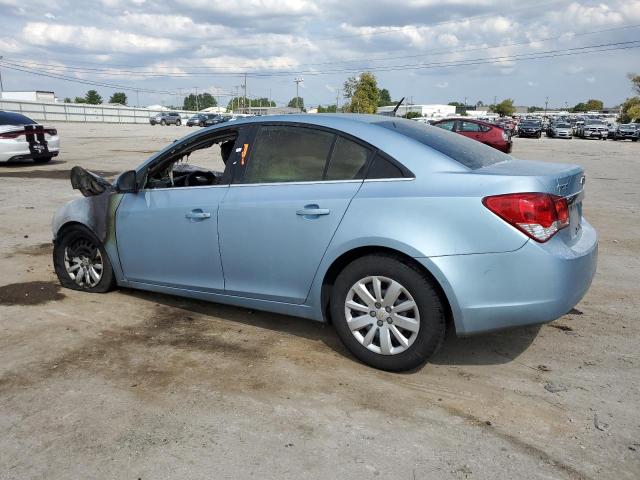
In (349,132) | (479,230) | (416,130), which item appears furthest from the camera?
(416,130)

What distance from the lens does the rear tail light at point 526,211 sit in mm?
3281

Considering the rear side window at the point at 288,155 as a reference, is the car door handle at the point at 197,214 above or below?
below

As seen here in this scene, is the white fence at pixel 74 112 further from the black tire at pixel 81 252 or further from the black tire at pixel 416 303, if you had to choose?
the black tire at pixel 416 303

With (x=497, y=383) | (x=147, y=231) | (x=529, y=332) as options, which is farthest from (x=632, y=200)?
(x=147, y=231)

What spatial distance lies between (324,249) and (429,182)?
812mm

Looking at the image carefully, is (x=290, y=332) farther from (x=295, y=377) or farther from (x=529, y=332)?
(x=529, y=332)

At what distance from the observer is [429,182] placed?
349 cm

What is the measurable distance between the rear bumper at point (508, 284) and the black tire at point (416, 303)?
10 cm

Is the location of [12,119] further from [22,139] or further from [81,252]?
[81,252]

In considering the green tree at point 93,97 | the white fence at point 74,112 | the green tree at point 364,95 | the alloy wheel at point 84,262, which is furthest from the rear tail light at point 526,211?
the green tree at point 93,97

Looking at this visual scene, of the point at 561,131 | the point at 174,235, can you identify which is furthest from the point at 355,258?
the point at 561,131

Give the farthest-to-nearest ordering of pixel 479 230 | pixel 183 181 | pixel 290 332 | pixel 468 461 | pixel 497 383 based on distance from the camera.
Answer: pixel 183 181
pixel 290 332
pixel 497 383
pixel 479 230
pixel 468 461

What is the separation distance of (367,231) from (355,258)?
0.81ft

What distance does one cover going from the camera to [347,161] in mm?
3820
